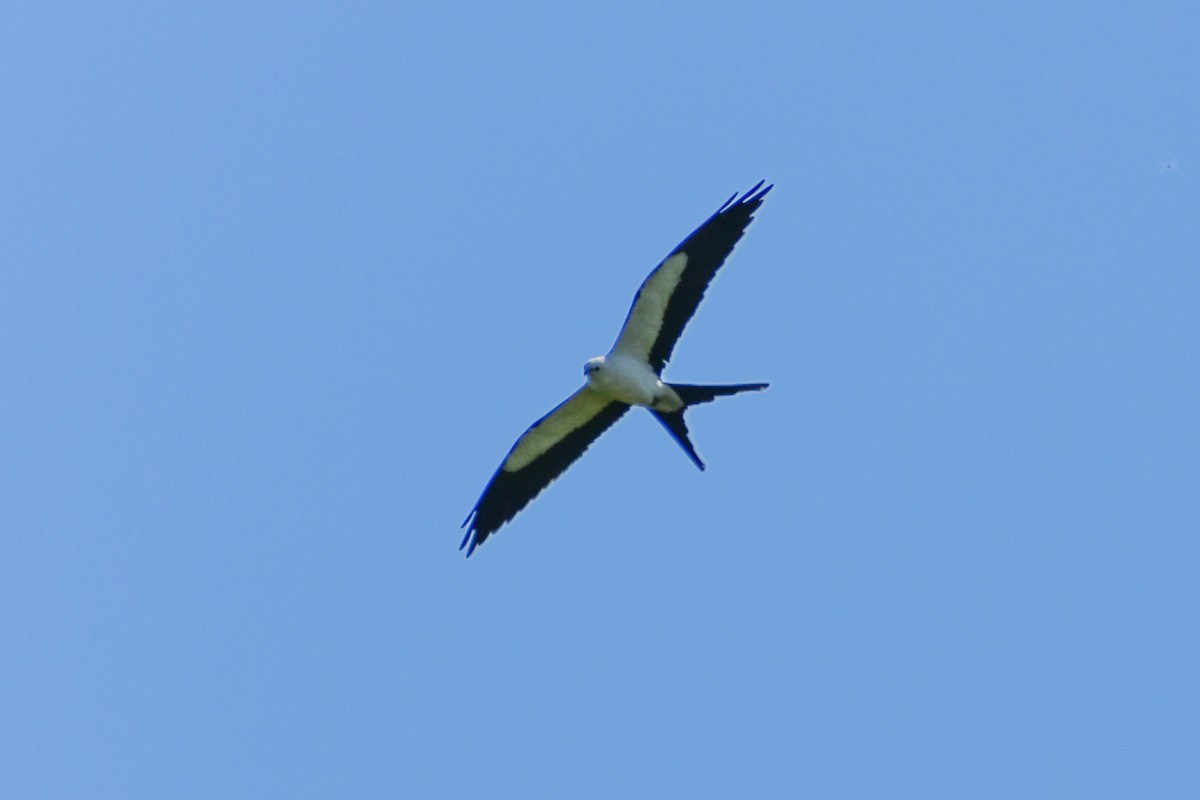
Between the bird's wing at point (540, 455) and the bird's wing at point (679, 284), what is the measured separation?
25.8 inches

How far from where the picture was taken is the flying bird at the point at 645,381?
1354 centimetres

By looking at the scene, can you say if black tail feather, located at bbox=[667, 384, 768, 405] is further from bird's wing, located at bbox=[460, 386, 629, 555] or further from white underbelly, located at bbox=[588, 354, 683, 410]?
bird's wing, located at bbox=[460, 386, 629, 555]

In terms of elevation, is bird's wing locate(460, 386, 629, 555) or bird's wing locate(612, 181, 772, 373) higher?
bird's wing locate(612, 181, 772, 373)

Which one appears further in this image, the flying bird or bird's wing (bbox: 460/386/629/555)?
bird's wing (bbox: 460/386/629/555)

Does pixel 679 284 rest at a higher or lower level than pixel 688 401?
higher

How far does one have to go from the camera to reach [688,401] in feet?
44.9

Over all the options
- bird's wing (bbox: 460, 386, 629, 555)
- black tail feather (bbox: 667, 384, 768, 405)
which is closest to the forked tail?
black tail feather (bbox: 667, 384, 768, 405)

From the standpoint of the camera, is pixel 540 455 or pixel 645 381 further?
pixel 540 455

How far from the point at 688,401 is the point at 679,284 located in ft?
3.28

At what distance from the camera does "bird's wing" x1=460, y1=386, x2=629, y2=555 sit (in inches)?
557

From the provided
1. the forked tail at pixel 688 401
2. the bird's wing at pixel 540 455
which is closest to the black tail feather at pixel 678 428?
the forked tail at pixel 688 401

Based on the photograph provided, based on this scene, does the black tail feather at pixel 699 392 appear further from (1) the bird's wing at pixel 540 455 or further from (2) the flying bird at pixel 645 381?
(1) the bird's wing at pixel 540 455

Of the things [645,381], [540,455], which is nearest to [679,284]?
[645,381]

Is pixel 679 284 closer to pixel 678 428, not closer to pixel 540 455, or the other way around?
pixel 678 428
